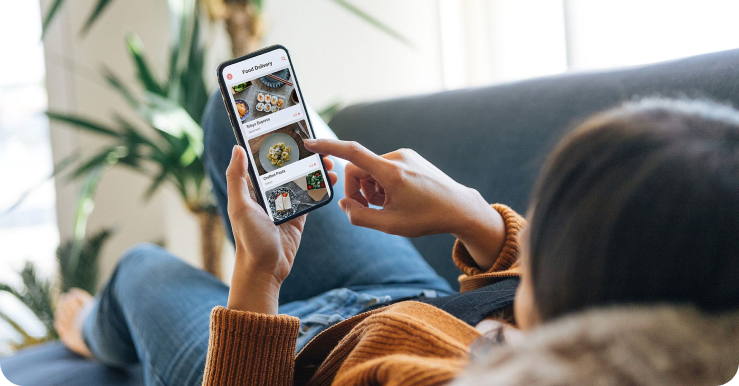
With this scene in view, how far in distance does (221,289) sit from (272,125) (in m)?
0.37

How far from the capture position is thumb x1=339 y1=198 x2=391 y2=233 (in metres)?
0.57

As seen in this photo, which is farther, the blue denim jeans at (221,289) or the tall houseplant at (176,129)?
the tall houseplant at (176,129)

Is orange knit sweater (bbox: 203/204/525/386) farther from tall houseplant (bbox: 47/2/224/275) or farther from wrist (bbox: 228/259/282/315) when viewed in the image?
tall houseplant (bbox: 47/2/224/275)

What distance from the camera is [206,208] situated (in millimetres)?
1704

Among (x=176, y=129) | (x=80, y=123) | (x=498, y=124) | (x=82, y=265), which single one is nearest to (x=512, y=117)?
(x=498, y=124)

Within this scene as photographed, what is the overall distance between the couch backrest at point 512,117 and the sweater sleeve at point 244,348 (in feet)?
1.31

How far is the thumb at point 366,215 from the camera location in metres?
0.57

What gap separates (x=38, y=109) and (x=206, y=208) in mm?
977

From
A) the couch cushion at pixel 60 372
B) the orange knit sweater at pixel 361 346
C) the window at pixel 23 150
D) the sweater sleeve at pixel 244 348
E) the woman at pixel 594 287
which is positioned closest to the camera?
the woman at pixel 594 287

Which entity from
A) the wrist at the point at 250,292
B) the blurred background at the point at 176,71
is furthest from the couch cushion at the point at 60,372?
the blurred background at the point at 176,71

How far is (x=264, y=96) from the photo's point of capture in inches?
22.6

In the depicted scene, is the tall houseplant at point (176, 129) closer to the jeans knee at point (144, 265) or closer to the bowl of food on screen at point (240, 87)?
the jeans knee at point (144, 265)

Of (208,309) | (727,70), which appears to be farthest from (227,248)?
(727,70)

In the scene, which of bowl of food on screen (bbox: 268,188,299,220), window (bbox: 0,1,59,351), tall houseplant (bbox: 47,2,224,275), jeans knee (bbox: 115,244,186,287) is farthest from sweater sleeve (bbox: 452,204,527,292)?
window (bbox: 0,1,59,351)
